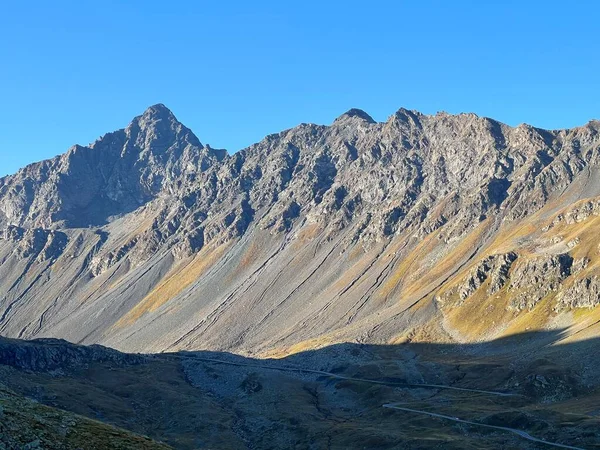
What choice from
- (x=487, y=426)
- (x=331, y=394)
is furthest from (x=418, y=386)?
(x=487, y=426)

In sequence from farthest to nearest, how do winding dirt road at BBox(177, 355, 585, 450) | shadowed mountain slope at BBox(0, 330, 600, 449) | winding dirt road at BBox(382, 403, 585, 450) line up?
shadowed mountain slope at BBox(0, 330, 600, 449), winding dirt road at BBox(177, 355, 585, 450), winding dirt road at BBox(382, 403, 585, 450)

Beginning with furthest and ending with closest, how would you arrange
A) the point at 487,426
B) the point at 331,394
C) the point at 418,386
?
1. the point at 418,386
2. the point at 331,394
3. the point at 487,426

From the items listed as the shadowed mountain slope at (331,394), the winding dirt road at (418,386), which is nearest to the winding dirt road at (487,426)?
the winding dirt road at (418,386)

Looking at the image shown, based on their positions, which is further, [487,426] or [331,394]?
[331,394]

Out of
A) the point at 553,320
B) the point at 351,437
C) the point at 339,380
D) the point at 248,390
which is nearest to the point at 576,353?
the point at 553,320

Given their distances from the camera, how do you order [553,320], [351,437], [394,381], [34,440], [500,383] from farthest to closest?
[553,320] → [394,381] → [500,383] → [351,437] → [34,440]

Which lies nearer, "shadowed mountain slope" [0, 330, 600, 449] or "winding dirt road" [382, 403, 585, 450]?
"winding dirt road" [382, 403, 585, 450]

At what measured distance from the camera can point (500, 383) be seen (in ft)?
494

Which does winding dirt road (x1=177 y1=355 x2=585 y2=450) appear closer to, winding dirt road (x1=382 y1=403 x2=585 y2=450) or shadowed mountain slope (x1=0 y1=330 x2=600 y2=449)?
winding dirt road (x1=382 y1=403 x2=585 y2=450)

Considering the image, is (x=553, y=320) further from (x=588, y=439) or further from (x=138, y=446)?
(x=138, y=446)

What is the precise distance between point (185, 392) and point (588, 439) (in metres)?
97.3

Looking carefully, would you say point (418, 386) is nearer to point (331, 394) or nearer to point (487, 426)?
point (331, 394)

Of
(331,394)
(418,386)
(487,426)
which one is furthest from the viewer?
(418,386)

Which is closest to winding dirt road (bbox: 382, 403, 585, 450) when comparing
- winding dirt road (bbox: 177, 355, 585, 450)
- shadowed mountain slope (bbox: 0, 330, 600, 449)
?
winding dirt road (bbox: 177, 355, 585, 450)
